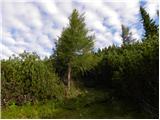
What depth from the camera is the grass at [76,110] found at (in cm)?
1602

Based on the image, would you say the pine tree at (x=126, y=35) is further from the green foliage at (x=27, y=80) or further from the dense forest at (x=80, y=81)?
the green foliage at (x=27, y=80)

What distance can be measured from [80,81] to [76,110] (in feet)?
40.8

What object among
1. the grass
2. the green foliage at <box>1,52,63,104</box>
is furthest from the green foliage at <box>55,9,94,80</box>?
the grass

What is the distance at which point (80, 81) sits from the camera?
30625 mm

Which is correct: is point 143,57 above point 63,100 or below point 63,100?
above

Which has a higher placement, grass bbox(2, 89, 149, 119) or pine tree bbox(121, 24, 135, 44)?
pine tree bbox(121, 24, 135, 44)

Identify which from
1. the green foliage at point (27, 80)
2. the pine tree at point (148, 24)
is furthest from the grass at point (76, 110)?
the pine tree at point (148, 24)

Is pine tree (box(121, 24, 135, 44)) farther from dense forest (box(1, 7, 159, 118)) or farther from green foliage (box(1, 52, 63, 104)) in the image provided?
green foliage (box(1, 52, 63, 104))

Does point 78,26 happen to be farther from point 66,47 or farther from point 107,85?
point 107,85

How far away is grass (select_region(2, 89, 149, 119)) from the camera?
16016mm

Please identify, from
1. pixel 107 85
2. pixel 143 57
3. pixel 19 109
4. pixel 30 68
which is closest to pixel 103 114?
pixel 143 57

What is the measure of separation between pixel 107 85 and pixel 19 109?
11.3 m

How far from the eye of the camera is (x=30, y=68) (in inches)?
808

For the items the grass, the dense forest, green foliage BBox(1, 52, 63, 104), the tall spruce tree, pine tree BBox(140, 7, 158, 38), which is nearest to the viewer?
the dense forest
